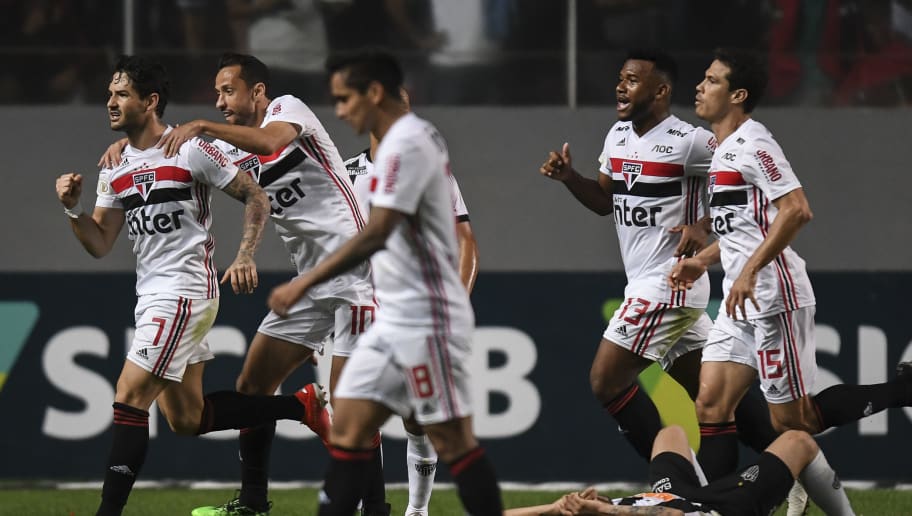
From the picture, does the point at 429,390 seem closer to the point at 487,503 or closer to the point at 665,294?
the point at 487,503

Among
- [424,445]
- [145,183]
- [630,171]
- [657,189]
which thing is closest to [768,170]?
[657,189]

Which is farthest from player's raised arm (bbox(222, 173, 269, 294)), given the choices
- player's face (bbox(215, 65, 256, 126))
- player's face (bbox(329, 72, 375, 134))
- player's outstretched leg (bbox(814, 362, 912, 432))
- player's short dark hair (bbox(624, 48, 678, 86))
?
player's outstretched leg (bbox(814, 362, 912, 432))

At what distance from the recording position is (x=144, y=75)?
247 inches

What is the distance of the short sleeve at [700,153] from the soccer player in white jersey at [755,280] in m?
0.17

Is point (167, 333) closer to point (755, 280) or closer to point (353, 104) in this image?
point (353, 104)

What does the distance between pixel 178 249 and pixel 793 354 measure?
275 centimetres

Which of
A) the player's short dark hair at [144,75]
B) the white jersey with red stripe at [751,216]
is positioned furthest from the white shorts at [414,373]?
the player's short dark hair at [144,75]

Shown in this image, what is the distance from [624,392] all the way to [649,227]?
2.62 ft

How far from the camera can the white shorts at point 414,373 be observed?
4.60 meters

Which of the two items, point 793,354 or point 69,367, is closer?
point 793,354

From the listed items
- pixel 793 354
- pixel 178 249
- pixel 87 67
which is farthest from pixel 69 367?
pixel 793 354

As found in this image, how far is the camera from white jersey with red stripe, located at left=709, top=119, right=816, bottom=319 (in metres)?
6.10

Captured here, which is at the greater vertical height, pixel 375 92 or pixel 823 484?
pixel 375 92

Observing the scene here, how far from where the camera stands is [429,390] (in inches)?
181
